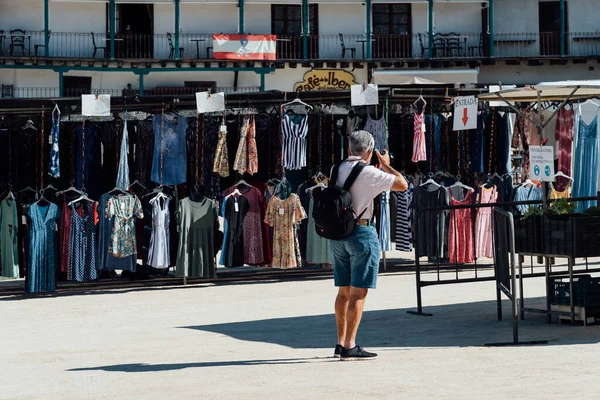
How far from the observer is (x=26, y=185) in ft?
42.3

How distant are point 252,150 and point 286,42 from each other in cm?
2812

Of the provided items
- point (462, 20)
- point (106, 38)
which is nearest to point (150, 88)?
point (106, 38)

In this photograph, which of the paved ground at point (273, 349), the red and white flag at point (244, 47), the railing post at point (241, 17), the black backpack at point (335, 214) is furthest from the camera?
the railing post at point (241, 17)

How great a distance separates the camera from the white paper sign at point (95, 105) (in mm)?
12453

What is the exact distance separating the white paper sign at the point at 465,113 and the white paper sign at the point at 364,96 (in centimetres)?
97

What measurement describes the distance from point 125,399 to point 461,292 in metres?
5.92

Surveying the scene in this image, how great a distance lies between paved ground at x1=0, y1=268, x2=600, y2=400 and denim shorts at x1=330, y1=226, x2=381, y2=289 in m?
0.57

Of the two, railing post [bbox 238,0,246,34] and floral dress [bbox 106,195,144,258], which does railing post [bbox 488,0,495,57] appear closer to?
railing post [bbox 238,0,246,34]

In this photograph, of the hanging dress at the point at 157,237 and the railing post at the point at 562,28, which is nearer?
the hanging dress at the point at 157,237

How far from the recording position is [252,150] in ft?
43.2

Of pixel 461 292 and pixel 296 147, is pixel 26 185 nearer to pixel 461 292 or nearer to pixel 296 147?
pixel 296 147

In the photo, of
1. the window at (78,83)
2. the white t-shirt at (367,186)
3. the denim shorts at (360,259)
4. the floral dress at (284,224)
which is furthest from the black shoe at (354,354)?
the window at (78,83)

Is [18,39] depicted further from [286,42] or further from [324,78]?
[324,78]

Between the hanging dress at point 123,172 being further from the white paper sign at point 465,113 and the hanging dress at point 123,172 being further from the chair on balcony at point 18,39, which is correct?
the chair on balcony at point 18,39
